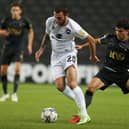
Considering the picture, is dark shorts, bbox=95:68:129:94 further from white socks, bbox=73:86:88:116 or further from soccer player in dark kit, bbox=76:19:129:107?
white socks, bbox=73:86:88:116

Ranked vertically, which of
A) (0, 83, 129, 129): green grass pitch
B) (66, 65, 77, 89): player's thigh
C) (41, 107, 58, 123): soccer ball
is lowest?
(0, 83, 129, 129): green grass pitch

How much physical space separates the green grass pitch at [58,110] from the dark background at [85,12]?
4.95m

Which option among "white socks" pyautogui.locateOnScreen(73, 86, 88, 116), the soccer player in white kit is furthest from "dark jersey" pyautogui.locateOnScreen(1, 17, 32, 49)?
"white socks" pyautogui.locateOnScreen(73, 86, 88, 116)

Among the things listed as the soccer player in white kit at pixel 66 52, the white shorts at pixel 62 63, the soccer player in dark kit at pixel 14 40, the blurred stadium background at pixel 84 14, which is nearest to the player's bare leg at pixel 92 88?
the soccer player in white kit at pixel 66 52

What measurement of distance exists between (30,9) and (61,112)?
11.8m

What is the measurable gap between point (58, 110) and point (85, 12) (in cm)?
1154

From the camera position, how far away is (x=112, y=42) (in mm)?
10828

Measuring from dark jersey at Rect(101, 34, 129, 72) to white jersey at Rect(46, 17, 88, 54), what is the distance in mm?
502

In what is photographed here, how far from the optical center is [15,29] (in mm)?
15555

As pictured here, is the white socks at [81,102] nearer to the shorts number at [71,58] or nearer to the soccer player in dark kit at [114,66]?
the soccer player in dark kit at [114,66]

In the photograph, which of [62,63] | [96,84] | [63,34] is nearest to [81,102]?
[96,84]

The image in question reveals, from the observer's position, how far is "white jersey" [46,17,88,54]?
35.1ft

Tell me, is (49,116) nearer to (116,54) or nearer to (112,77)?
(112,77)

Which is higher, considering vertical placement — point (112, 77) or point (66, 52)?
point (66, 52)
